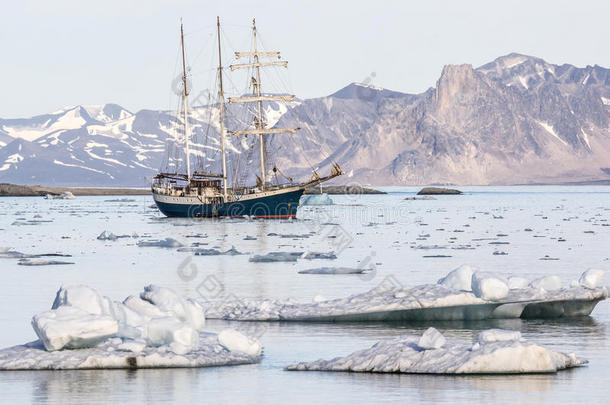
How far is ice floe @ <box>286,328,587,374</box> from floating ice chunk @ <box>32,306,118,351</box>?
3.58m

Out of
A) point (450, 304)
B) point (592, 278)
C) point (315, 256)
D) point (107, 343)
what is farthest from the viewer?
point (315, 256)

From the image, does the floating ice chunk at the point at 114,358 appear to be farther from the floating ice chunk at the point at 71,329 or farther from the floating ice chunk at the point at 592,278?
the floating ice chunk at the point at 592,278

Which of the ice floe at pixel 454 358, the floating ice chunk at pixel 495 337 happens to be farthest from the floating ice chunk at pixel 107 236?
the floating ice chunk at pixel 495 337

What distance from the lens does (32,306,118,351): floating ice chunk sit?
1895 cm

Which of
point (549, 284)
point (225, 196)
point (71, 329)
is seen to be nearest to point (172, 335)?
point (71, 329)

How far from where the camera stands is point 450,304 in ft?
78.7

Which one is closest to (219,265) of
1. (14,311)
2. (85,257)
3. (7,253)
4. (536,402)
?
(85,257)

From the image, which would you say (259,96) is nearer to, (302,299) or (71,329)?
(302,299)

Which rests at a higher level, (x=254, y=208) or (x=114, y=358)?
(x=254, y=208)

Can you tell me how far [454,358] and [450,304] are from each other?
19.3 ft

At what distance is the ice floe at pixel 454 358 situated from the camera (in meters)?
17.9

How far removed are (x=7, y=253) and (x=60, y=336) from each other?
105 feet

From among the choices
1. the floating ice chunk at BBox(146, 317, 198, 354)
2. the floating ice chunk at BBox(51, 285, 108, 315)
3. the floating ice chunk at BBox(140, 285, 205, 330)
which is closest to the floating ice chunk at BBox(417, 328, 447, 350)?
the floating ice chunk at BBox(146, 317, 198, 354)

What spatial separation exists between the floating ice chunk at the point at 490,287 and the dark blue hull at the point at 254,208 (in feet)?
322
